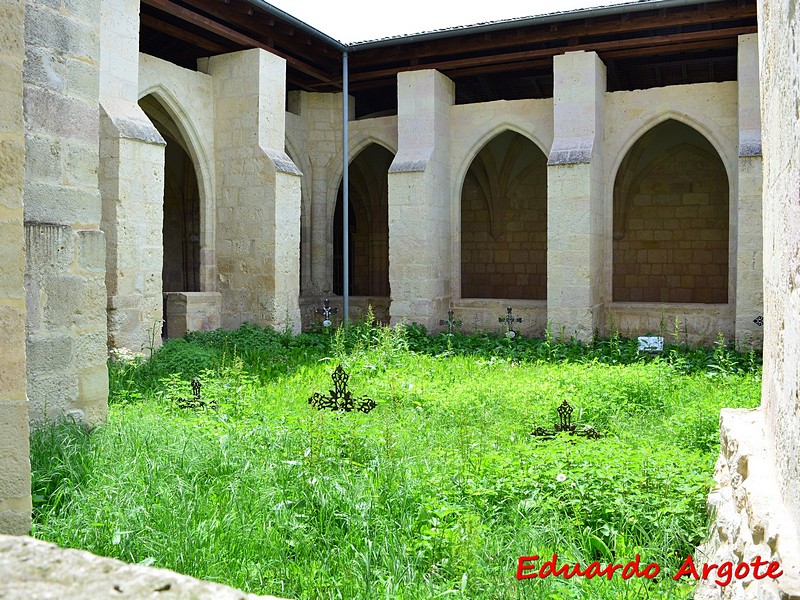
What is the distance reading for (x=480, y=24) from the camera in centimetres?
1128

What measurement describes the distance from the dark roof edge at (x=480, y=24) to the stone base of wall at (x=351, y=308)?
4.29m

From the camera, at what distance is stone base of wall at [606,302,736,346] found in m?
11.1

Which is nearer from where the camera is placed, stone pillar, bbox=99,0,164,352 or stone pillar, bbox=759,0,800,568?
stone pillar, bbox=759,0,800,568

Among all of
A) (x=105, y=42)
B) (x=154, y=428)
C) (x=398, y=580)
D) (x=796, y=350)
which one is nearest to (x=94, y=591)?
(x=796, y=350)

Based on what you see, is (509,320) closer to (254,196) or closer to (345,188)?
(345,188)

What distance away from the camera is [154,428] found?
16.8 feet

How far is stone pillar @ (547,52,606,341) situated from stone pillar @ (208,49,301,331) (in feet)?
13.0

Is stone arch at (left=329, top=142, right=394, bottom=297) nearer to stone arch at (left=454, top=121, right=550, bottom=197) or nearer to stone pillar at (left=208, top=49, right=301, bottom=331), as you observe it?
stone arch at (left=454, top=121, right=550, bottom=197)

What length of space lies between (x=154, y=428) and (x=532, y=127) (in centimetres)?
892

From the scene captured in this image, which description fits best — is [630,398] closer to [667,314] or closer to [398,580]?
Answer: [398,580]

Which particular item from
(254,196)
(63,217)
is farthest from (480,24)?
(63,217)

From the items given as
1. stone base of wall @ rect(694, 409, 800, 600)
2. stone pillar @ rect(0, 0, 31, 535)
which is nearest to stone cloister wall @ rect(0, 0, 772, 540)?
stone pillar @ rect(0, 0, 31, 535)

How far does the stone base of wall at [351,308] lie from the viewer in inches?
531

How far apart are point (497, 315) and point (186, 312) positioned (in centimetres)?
501
